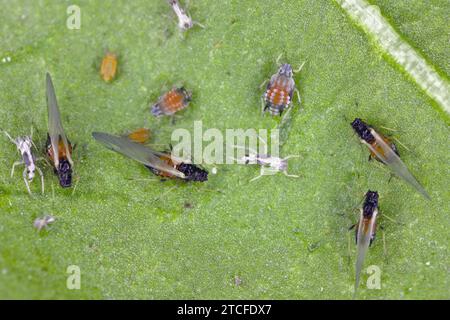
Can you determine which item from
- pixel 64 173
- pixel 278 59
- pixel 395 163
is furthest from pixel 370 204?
pixel 64 173

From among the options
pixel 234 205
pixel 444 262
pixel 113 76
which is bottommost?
pixel 444 262

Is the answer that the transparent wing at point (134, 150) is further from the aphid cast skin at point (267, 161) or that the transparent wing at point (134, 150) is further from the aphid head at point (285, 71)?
the aphid head at point (285, 71)

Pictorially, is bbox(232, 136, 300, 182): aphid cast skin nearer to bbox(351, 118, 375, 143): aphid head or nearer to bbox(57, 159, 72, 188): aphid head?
bbox(351, 118, 375, 143): aphid head

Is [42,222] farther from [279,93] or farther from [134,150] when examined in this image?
[279,93]

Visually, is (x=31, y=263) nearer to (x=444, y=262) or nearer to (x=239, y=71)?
(x=239, y=71)

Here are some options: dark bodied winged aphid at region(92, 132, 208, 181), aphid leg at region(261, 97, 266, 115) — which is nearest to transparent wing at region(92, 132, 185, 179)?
dark bodied winged aphid at region(92, 132, 208, 181)
